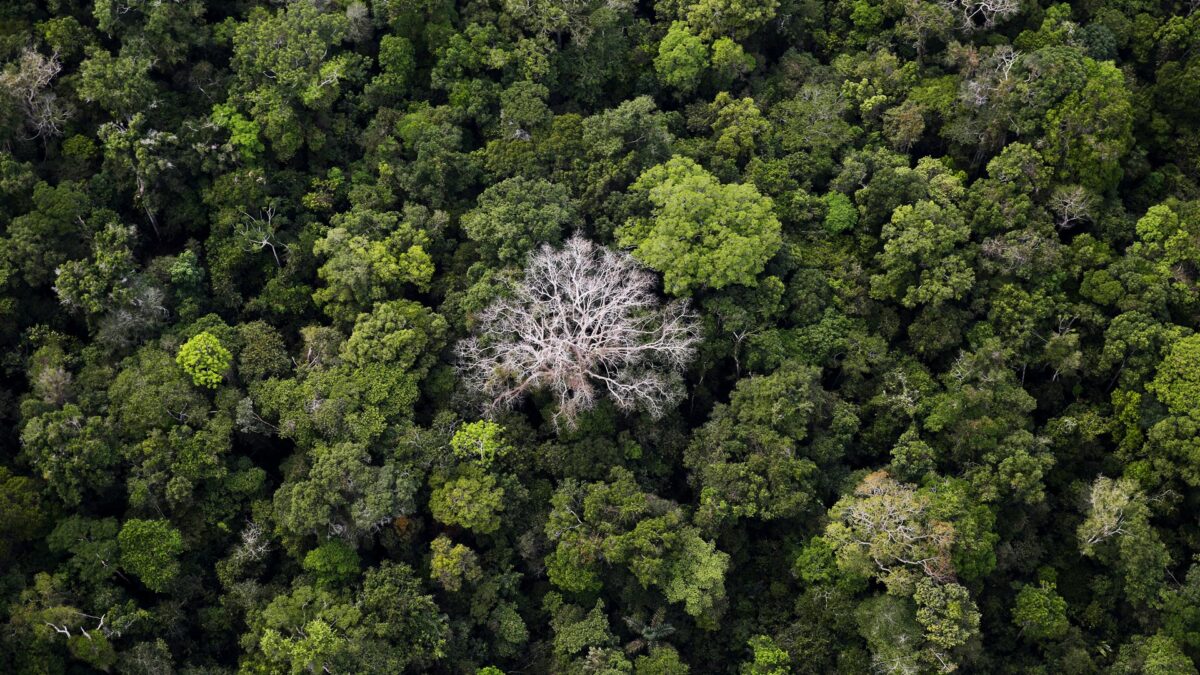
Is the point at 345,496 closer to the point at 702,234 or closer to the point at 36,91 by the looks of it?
the point at 702,234

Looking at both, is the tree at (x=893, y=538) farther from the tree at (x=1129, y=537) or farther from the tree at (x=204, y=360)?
the tree at (x=204, y=360)

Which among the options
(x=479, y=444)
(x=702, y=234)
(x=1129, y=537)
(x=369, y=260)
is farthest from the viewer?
(x=702, y=234)

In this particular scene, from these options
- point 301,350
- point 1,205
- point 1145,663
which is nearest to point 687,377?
point 301,350

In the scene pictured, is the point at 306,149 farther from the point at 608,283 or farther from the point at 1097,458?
the point at 1097,458

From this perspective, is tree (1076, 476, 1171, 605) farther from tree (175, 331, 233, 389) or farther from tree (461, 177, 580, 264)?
tree (175, 331, 233, 389)

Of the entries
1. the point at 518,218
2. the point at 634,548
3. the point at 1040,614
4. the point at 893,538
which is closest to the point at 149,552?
the point at 634,548
